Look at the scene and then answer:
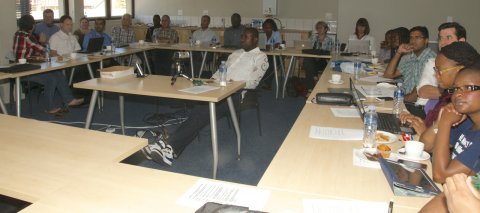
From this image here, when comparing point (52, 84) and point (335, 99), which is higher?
point (335, 99)

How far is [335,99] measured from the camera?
287 centimetres

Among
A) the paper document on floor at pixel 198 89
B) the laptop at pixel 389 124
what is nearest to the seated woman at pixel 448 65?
the laptop at pixel 389 124

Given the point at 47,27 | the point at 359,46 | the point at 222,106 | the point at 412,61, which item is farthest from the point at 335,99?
the point at 47,27

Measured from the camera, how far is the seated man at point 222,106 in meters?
3.17

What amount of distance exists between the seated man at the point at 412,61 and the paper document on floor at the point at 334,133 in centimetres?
149

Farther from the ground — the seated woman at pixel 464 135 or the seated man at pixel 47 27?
the seated man at pixel 47 27

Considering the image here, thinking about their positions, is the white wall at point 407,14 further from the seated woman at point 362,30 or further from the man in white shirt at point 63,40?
the man in white shirt at point 63,40

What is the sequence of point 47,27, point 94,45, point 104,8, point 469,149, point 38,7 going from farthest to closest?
point 104,8 < point 38,7 < point 47,27 < point 94,45 < point 469,149

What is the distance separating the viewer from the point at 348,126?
2.37 m

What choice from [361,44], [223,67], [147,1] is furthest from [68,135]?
[147,1]

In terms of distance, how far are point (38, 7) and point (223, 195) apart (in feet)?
24.3

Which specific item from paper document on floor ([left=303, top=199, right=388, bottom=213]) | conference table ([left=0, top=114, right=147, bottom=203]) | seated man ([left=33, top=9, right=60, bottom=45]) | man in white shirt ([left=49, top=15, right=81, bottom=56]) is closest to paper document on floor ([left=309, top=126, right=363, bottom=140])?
paper document on floor ([left=303, top=199, right=388, bottom=213])

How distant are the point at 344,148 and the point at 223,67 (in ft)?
6.45

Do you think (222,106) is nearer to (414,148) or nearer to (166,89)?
(166,89)
